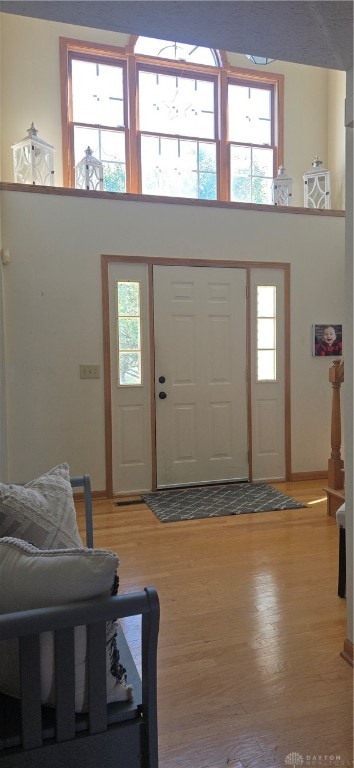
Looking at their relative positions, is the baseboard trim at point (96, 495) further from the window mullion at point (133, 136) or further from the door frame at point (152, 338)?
the window mullion at point (133, 136)

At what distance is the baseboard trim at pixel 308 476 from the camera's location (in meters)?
4.87

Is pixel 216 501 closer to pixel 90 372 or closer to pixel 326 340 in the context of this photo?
pixel 90 372

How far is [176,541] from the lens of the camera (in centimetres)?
329

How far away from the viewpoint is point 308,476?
4.93 m

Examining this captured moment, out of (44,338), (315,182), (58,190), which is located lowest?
(44,338)

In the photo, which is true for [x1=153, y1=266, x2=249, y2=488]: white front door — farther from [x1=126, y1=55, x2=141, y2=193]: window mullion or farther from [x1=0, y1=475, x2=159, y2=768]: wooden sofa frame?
[x1=0, y1=475, x2=159, y2=768]: wooden sofa frame

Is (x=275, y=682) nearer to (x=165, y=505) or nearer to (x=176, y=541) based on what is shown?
(x=176, y=541)

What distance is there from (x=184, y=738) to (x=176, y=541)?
1.70 m

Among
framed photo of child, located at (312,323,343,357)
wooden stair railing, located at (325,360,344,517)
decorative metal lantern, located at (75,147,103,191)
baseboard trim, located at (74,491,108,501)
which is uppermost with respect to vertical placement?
decorative metal lantern, located at (75,147,103,191)

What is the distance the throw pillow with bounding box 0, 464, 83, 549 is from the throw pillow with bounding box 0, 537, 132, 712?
0.21 meters

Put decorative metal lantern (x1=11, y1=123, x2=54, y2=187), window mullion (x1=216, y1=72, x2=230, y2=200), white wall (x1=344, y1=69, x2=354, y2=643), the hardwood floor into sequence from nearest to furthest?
the hardwood floor → white wall (x1=344, y1=69, x2=354, y2=643) → decorative metal lantern (x1=11, y1=123, x2=54, y2=187) → window mullion (x1=216, y1=72, x2=230, y2=200)

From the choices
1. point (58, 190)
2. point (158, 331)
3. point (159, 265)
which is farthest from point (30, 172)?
point (158, 331)

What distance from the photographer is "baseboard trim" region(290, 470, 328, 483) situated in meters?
4.87

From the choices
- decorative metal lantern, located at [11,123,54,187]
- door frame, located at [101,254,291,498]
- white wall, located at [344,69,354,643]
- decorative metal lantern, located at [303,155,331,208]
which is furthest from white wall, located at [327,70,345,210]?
white wall, located at [344,69,354,643]
